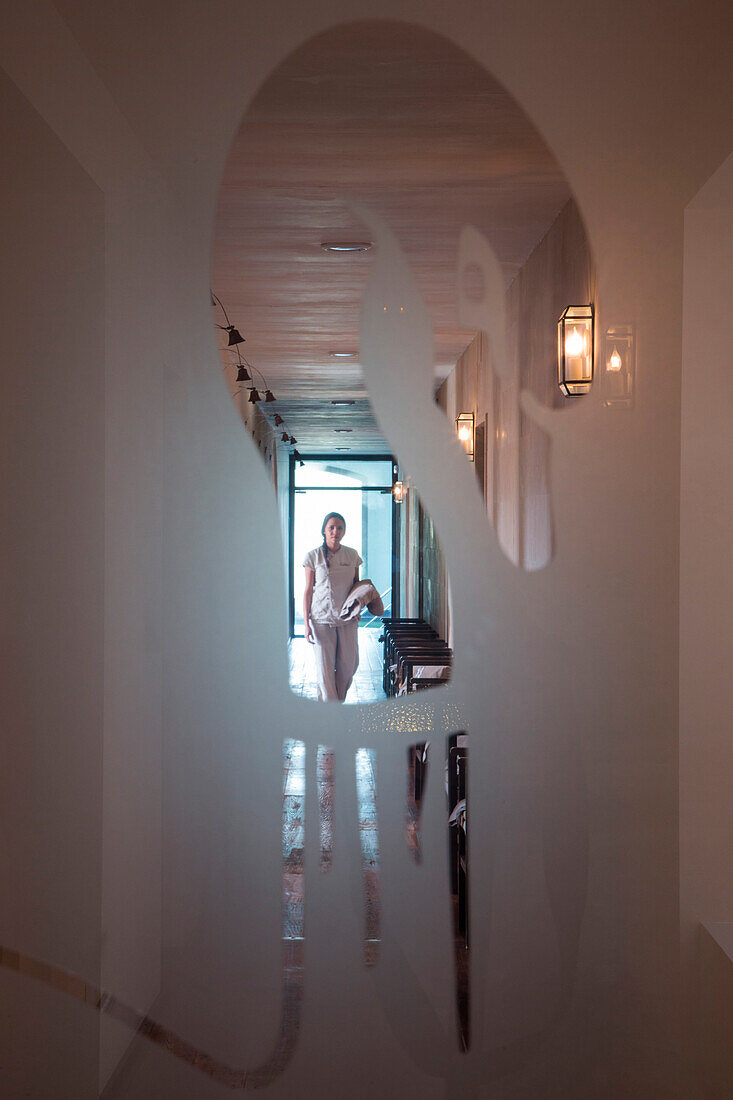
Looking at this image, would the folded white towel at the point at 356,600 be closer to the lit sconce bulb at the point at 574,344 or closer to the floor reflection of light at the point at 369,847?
the floor reflection of light at the point at 369,847

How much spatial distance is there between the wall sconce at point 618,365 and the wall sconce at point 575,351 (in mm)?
40

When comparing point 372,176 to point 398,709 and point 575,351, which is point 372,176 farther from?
point 398,709

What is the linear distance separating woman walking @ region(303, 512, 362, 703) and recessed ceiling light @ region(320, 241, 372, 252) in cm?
80

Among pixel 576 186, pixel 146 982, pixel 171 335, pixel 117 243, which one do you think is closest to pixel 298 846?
pixel 146 982

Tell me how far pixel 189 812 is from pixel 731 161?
2.03 metres

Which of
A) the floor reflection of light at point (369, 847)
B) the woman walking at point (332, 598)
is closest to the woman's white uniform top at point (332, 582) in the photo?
the woman walking at point (332, 598)

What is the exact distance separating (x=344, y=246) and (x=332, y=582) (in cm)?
113

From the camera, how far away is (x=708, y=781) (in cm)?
228

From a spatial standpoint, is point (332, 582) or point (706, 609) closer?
point (706, 609)

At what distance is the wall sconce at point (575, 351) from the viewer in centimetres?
226

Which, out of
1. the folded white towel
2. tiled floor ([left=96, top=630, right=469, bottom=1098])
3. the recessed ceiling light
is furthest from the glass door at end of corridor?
the recessed ceiling light

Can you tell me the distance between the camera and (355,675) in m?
2.50

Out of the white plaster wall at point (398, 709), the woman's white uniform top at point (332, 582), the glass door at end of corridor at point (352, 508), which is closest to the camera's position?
the white plaster wall at point (398, 709)

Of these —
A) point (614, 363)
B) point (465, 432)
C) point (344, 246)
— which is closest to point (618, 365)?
point (614, 363)
